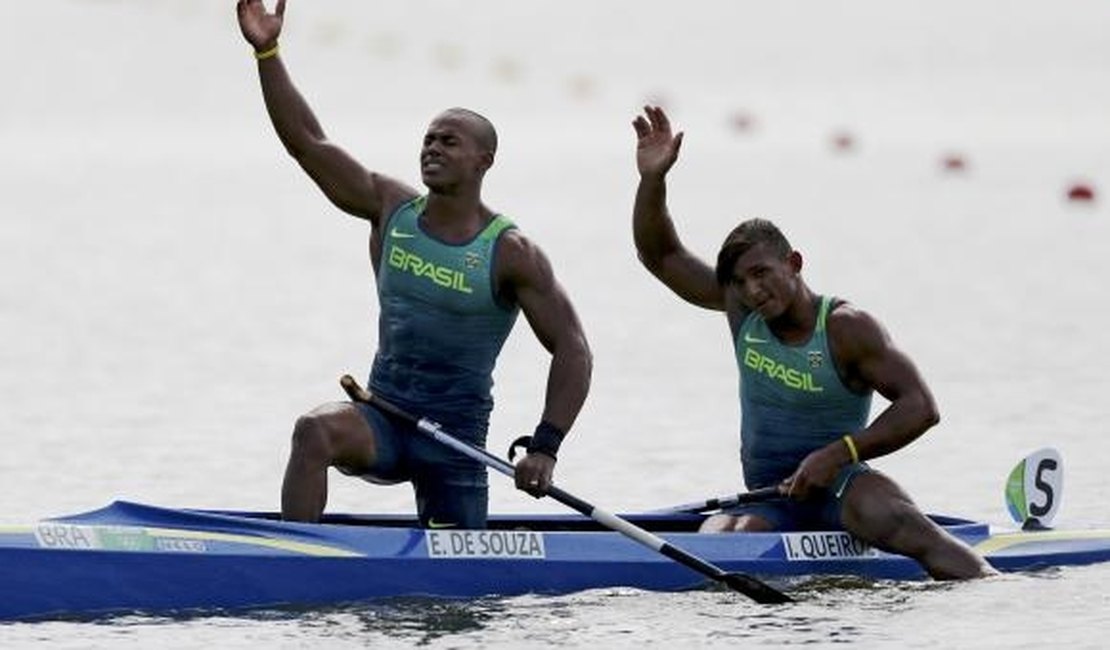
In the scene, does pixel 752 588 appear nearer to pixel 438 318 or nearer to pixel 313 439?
pixel 438 318

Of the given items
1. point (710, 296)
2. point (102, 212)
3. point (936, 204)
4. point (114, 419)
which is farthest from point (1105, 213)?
point (710, 296)

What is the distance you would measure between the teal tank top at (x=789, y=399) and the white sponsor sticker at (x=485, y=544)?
1271mm

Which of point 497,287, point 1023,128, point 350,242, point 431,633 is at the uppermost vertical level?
point 1023,128

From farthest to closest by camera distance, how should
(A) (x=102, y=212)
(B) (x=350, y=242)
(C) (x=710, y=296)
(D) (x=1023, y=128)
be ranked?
(D) (x=1023, y=128)
(A) (x=102, y=212)
(B) (x=350, y=242)
(C) (x=710, y=296)

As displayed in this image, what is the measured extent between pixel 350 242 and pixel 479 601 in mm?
24256

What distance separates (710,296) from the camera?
16688 mm

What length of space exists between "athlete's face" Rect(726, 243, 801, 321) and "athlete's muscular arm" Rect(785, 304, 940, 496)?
0.31m

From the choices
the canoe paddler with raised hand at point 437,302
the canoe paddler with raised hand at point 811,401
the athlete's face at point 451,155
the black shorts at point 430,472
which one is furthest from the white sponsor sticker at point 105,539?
the canoe paddler with raised hand at point 811,401

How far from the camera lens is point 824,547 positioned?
16.2 metres

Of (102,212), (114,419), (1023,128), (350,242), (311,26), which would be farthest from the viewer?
(311,26)

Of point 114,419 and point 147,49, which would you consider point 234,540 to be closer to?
point 114,419

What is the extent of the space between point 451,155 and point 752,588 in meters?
2.41

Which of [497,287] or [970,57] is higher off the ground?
[970,57]

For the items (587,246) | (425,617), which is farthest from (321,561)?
(587,246)
